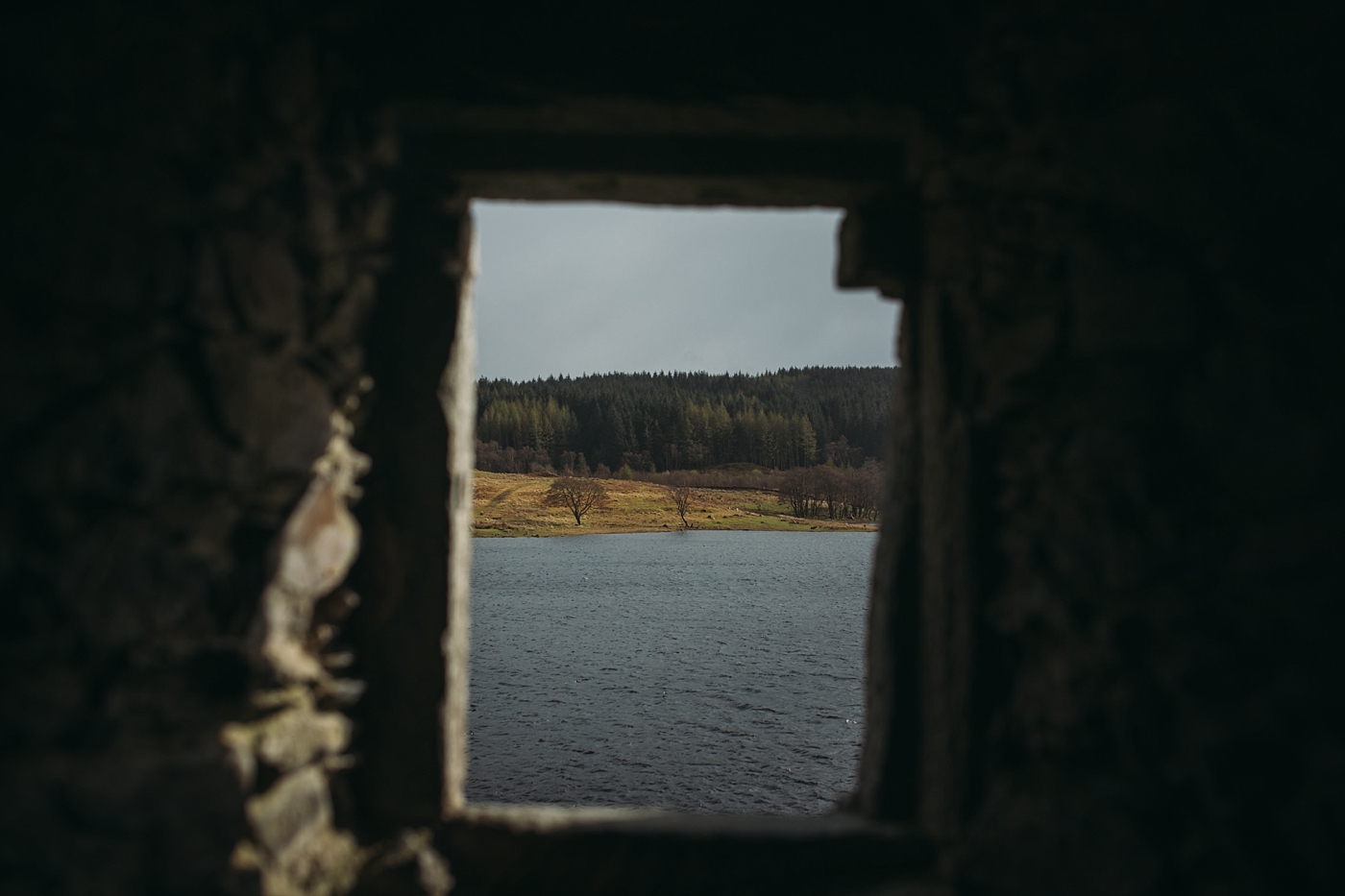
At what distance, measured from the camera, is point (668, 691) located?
13469 millimetres

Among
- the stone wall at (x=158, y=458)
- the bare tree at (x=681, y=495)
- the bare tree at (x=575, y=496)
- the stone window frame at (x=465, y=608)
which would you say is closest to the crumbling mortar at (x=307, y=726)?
the stone wall at (x=158, y=458)

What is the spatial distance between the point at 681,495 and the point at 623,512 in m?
5.76

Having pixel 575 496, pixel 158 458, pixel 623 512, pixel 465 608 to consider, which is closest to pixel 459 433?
pixel 465 608

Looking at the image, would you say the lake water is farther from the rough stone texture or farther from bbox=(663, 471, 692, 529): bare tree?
bbox=(663, 471, 692, 529): bare tree

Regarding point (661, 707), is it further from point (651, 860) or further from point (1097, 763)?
point (1097, 763)

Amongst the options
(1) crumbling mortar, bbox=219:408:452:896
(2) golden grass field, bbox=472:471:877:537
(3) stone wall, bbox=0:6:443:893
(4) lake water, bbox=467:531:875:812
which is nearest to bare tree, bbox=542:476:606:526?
(2) golden grass field, bbox=472:471:877:537

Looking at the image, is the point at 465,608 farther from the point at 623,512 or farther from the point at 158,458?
the point at 623,512

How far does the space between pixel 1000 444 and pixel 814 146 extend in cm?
136

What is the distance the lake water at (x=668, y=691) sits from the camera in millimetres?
9547

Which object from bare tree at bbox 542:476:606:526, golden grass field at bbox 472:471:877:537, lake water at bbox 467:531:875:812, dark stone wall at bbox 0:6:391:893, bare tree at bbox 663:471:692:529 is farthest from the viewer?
bare tree at bbox 663:471:692:529

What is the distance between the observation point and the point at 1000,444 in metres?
2.69

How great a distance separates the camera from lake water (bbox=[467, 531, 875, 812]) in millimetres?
9547

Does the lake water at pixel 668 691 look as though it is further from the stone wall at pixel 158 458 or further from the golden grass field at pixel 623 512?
the golden grass field at pixel 623 512

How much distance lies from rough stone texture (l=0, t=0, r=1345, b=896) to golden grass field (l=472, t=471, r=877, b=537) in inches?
1831
